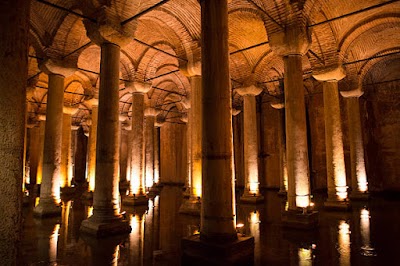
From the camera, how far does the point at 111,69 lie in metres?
8.26

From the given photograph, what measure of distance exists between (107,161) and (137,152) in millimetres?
5562

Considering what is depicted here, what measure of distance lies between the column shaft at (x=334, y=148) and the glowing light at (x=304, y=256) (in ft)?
19.5

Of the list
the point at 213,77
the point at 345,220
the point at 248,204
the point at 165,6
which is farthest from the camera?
the point at 248,204

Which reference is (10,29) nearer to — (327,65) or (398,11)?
(327,65)

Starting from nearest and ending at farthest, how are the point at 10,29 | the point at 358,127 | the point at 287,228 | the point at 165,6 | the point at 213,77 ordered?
the point at 10,29 → the point at 213,77 → the point at 287,228 → the point at 165,6 → the point at 358,127

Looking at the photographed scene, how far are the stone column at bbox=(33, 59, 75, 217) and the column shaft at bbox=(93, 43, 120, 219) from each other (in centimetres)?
337

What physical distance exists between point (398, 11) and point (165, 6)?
8484mm

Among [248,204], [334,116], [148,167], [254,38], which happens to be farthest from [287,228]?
[148,167]

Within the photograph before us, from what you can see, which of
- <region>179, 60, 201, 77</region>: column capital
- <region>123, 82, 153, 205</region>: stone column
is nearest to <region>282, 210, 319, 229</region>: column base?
<region>179, 60, 201, 77</region>: column capital

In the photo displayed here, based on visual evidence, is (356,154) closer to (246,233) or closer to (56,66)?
(246,233)

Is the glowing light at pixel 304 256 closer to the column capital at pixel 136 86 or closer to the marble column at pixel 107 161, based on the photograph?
the marble column at pixel 107 161

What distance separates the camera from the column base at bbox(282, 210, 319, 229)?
7893 mm

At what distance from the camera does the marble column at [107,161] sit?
7443mm

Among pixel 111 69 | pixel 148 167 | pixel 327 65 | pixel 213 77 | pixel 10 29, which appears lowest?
pixel 148 167
